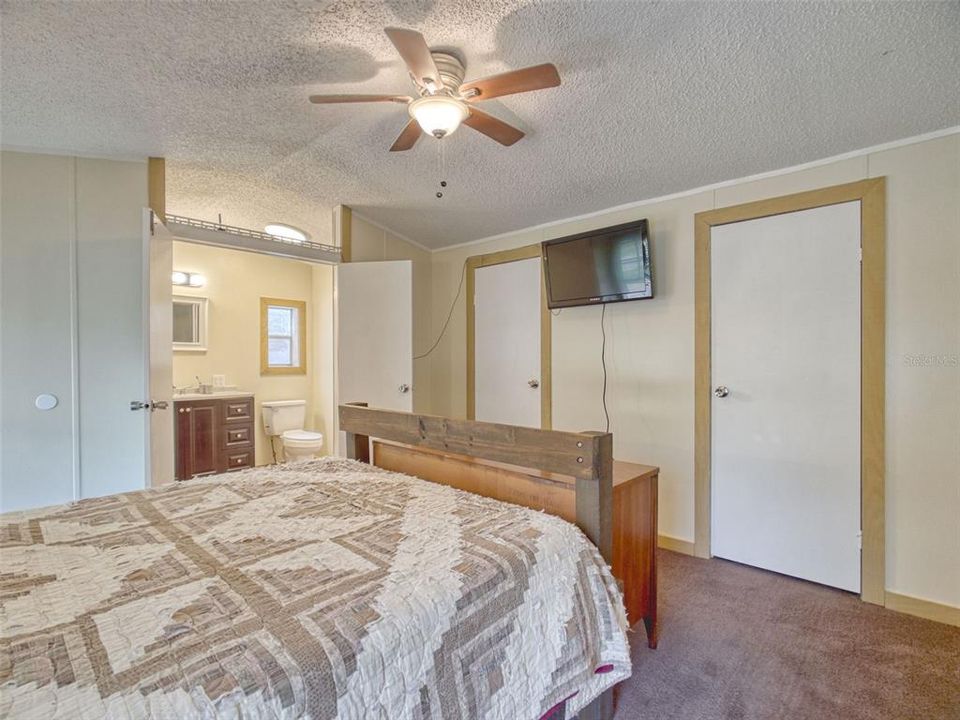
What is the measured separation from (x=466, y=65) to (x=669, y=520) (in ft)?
9.35

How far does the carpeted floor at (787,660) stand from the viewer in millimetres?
1603

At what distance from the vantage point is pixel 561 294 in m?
3.35

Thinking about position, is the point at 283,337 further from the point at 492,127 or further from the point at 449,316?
the point at 492,127

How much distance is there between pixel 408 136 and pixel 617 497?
1.73 metres

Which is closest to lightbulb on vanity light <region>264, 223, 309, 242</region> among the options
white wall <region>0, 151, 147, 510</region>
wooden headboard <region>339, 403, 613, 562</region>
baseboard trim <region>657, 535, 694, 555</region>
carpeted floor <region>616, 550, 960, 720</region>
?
white wall <region>0, 151, 147, 510</region>

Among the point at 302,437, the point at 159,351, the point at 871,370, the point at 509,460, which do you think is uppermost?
the point at 159,351

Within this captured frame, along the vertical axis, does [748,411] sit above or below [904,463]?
above

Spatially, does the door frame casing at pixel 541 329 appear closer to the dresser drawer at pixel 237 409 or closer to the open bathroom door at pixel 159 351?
the dresser drawer at pixel 237 409

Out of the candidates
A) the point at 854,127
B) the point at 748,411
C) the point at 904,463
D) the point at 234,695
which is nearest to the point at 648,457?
the point at 748,411

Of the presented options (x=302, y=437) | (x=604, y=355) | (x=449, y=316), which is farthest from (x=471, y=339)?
(x=302, y=437)

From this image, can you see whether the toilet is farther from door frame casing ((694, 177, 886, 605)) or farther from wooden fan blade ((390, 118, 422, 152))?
door frame casing ((694, 177, 886, 605))

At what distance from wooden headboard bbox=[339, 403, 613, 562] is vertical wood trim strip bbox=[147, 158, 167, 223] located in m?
1.69

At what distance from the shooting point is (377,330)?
361 cm

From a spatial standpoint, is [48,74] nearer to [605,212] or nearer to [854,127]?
[605,212]
